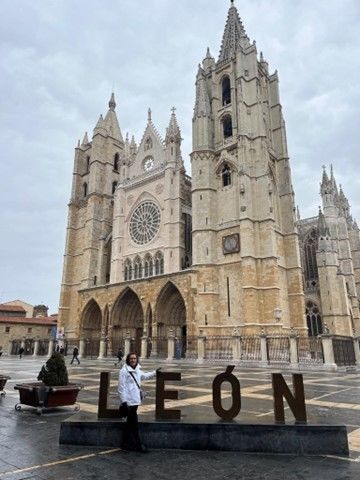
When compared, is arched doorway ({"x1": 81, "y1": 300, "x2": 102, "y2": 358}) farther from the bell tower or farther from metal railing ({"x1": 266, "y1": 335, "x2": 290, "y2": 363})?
metal railing ({"x1": 266, "y1": 335, "x2": 290, "y2": 363})

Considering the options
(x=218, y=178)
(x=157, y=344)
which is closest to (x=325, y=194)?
(x=218, y=178)

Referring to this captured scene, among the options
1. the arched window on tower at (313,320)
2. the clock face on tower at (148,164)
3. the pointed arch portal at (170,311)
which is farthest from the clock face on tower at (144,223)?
the arched window on tower at (313,320)

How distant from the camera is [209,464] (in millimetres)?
3723

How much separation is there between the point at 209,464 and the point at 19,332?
44772 millimetres

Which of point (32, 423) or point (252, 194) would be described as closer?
point (32, 423)

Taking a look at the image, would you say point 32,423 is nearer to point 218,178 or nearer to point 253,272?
point 253,272

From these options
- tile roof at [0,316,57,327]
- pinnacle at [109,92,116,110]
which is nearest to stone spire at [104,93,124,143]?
pinnacle at [109,92,116,110]

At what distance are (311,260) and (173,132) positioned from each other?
21051mm

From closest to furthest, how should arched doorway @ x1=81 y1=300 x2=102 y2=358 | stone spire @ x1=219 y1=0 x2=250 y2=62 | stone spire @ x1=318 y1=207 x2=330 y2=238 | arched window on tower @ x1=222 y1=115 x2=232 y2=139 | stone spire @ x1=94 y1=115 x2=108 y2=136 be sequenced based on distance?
arched window on tower @ x1=222 y1=115 x2=232 y2=139, stone spire @ x1=219 y1=0 x2=250 y2=62, arched doorway @ x1=81 y1=300 x2=102 y2=358, stone spire @ x1=318 y1=207 x2=330 y2=238, stone spire @ x1=94 y1=115 x2=108 y2=136

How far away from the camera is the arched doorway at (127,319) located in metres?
32.4

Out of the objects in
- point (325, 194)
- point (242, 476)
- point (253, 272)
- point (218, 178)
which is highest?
point (325, 194)

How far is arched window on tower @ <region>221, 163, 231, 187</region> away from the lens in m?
30.9

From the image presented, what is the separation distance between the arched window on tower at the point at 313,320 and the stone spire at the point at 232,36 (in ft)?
86.4

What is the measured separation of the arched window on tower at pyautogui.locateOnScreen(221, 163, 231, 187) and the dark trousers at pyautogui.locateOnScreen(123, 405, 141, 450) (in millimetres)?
27749
